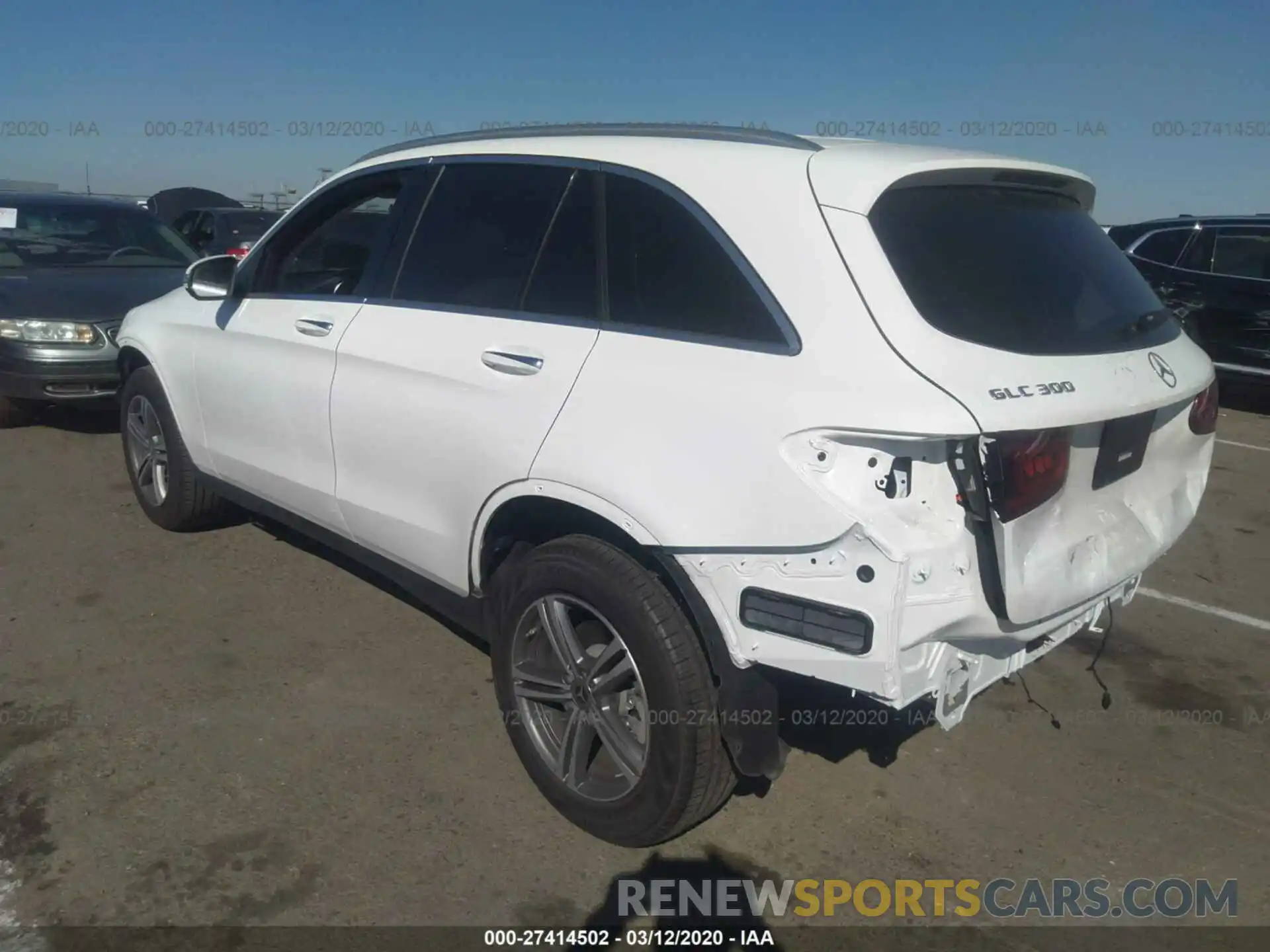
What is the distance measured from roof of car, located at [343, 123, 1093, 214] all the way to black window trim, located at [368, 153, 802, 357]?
24 mm

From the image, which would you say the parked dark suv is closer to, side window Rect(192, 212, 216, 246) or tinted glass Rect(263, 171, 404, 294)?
tinted glass Rect(263, 171, 404, 294)

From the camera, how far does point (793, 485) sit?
2309 millimetres

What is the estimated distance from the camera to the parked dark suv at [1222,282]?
9656 mm

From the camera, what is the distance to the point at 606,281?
289cm

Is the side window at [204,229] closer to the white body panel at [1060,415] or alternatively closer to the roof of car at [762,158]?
the roof of car at [762,158]

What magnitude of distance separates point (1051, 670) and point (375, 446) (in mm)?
2728

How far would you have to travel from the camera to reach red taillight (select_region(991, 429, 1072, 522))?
228 centimetres

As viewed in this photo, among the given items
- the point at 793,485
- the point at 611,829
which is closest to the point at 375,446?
the point at 611,829

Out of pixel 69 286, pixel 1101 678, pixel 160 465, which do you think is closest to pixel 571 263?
pixel 1101 678

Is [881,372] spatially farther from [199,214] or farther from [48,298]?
[199,214]

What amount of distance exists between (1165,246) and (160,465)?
9.52m

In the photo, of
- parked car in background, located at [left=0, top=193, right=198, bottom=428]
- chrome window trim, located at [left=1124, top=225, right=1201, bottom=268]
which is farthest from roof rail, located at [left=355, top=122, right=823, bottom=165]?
chrome window trim, located at [left=1124, top=225, right=1201, bottom=268]

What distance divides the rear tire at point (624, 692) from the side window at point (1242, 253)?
368 inches

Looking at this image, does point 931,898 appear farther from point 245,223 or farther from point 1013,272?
point 245,223
